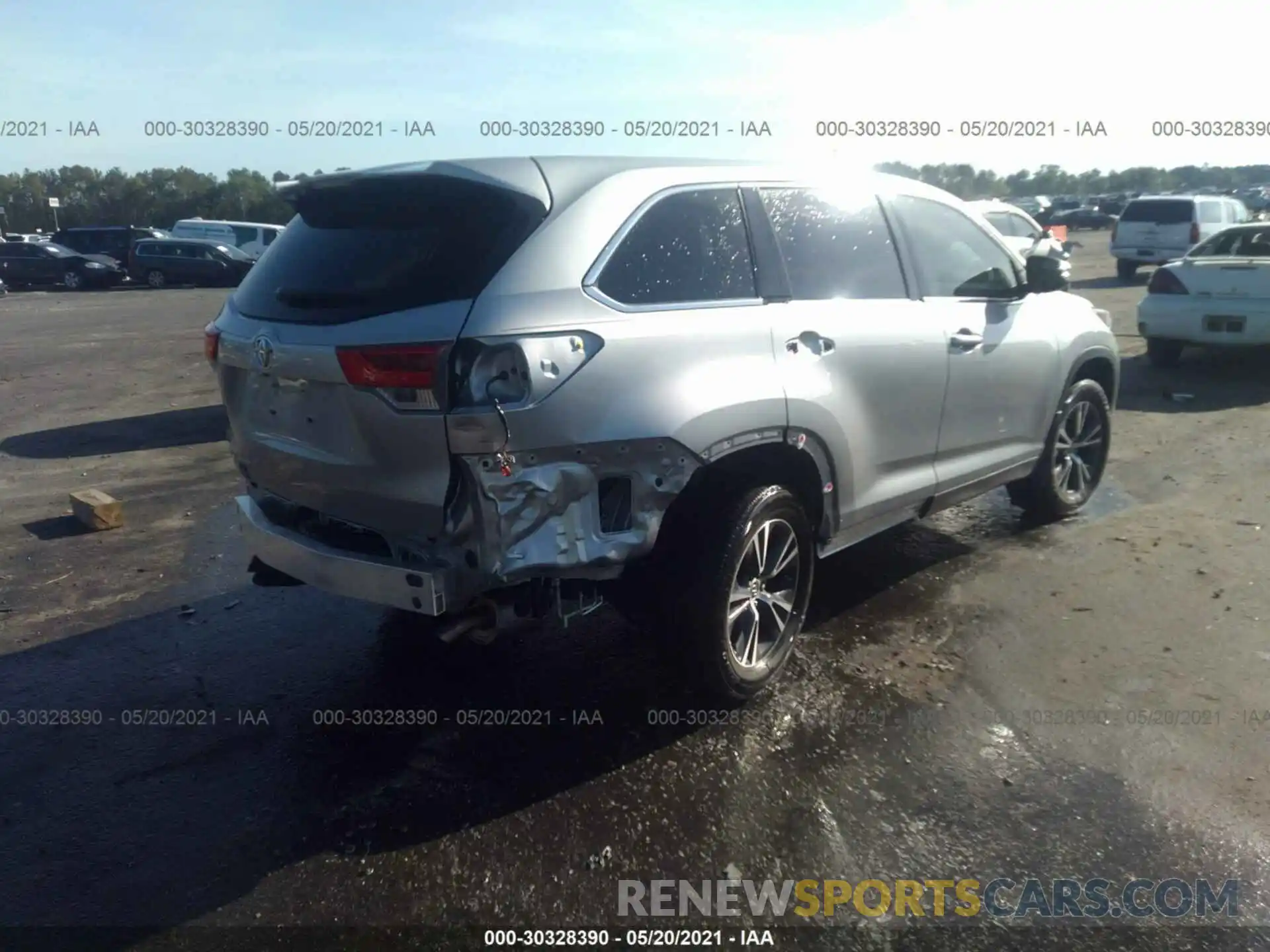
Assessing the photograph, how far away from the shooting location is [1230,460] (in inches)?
306

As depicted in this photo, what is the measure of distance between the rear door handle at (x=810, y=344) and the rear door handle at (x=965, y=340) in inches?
39.5

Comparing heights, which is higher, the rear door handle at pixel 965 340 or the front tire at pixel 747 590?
the rear door handle at pixel 965 340

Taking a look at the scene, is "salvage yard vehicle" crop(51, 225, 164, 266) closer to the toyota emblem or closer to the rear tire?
the rear tire

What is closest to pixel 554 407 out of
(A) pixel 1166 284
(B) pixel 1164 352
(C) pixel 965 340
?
(C) pixel 965 340

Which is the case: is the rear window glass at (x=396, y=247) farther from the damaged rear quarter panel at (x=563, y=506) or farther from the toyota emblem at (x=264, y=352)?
the damaged rear quarter panel at (x=563, y=506)

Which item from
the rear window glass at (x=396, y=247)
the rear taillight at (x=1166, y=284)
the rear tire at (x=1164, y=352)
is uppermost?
the rear window glass at (x=396, y=247)

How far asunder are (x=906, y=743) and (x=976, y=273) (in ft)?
8.40

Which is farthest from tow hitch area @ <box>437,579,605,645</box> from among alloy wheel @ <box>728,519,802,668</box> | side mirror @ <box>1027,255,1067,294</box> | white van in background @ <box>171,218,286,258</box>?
white van in background @ <box>171,218,286,258</box>

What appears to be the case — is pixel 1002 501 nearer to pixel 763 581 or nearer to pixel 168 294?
pixel 763 581

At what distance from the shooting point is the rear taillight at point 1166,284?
11047mm

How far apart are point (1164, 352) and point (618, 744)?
32.3 ft

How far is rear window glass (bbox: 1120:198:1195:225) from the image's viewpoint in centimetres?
2216

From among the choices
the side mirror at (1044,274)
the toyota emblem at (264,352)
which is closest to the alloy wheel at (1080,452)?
the side mirror at (1044,274)

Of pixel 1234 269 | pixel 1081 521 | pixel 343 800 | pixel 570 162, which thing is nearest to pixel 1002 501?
pixel 1081 521
